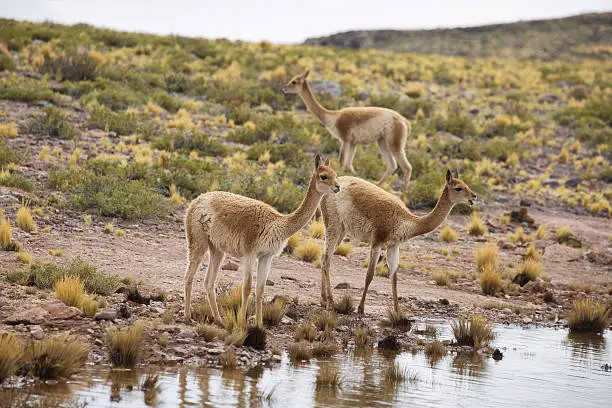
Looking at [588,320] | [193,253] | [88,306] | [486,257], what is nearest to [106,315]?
[88,306]

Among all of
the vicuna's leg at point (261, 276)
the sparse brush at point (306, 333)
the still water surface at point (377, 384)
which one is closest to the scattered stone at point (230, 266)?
the sparse brush at point (306, 333)

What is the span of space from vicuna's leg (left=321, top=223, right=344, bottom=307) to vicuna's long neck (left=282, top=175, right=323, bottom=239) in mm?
1908

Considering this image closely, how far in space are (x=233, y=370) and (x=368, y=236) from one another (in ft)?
11.2

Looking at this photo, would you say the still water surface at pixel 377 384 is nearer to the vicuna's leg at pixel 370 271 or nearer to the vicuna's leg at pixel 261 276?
the vicuna's leg at pixel 261 276

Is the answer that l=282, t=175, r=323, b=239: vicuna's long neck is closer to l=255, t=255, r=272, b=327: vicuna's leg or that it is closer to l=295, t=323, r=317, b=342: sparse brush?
l=255, t=255, r=272, b=327: vicuna's leg

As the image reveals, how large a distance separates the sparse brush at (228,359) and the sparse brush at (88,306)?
1.56m

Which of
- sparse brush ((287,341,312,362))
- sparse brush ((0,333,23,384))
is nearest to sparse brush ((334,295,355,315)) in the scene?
sparse brush ((287,341,312,362))

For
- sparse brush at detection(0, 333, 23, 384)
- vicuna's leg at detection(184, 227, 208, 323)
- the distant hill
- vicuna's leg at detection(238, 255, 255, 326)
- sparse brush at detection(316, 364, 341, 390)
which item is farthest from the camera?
the distant hill

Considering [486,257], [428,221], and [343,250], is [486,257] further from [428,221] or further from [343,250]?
[428,221]

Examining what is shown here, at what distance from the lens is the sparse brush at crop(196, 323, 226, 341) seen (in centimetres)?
742

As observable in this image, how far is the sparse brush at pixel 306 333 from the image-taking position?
8.04m

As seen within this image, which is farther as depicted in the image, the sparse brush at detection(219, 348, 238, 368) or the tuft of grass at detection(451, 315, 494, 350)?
the tuft of grass at detection(451, 315, 494, 350)

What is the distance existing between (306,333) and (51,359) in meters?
2.95

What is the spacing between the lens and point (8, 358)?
564cm
